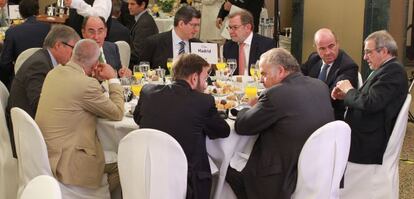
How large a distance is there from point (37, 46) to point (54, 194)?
12.0ft

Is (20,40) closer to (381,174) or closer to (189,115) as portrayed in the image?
(189,115)

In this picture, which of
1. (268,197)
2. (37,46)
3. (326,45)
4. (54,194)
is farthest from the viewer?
(37,46)

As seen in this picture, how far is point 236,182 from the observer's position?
346cm

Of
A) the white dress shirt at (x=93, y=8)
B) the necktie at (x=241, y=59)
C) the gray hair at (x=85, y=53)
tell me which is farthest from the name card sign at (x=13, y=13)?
the gray hair at (x=85, y=53)

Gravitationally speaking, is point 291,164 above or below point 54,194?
below

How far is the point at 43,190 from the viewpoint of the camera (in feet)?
6.26

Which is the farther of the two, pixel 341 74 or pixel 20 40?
pixel 20 40

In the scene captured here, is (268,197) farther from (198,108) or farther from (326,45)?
(326,45)

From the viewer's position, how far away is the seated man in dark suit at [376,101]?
370 centimetres

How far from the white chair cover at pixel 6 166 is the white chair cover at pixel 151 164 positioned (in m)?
1.02

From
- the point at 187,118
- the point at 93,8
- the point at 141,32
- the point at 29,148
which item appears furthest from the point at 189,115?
the point at 141,32

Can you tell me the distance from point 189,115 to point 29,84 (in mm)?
1231

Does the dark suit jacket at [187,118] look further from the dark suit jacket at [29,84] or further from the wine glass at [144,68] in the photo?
the wine glass at [144,68]

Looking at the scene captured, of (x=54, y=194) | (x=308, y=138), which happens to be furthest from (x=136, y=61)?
(x=54, y=194)
